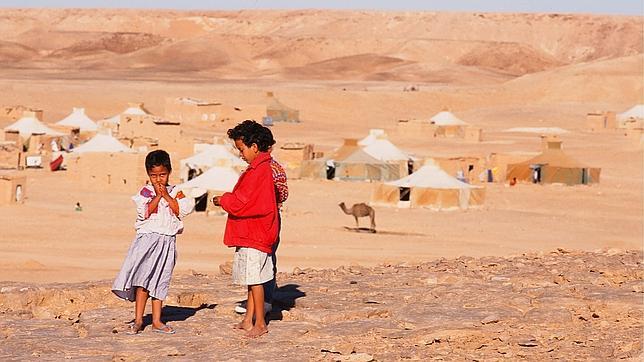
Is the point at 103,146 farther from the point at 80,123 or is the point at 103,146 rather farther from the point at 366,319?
the point at 366,319

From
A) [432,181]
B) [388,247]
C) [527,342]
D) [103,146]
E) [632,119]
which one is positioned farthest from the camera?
[632,119]

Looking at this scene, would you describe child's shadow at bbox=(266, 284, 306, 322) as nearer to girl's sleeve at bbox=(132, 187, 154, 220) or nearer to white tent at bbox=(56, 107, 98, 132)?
girl's sleeve at bbox=(132, 187, 154, 220)

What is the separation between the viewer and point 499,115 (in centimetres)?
6619

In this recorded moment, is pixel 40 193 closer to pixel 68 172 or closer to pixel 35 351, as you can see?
pixel 68 172

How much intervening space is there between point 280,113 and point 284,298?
51485 millimetres

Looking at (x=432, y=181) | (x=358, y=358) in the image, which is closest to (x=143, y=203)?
(x=358, y=358)

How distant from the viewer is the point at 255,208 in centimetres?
749

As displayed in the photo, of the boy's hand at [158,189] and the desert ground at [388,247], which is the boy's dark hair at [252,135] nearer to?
the boy's hand at [158,189]

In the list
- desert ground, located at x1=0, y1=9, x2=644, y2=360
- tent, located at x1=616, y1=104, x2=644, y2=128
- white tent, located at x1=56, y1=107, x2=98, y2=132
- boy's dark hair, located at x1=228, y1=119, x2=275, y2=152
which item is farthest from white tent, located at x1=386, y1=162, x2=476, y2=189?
tent, located at x1=616, y1=104, x2=644, y2=128

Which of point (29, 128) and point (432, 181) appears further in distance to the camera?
point (29, 128)

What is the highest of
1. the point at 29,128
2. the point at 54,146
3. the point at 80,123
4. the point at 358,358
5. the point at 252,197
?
the point at 80,123

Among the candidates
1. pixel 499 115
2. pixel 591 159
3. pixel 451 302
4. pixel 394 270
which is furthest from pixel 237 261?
pixel 499 115

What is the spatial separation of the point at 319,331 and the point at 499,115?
59290 millimetres

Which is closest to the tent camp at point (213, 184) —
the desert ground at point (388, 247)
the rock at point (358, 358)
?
the desert ground at point (388, 247)
